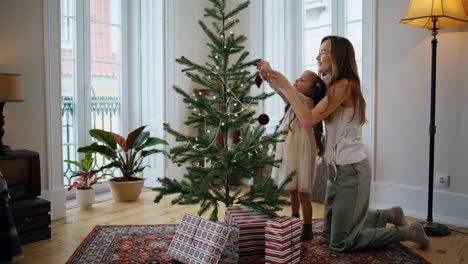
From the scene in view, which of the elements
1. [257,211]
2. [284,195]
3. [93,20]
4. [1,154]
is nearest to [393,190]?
[284,195]

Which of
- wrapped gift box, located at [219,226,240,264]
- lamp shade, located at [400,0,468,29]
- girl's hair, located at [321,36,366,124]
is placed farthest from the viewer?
lamp shade, located at [400,0,468,29]

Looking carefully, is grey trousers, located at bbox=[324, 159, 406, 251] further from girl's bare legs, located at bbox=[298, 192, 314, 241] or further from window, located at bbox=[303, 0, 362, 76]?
window, located at bbox=[303, 0, 362, 76]

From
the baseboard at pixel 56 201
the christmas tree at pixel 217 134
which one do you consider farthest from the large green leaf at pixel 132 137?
the christmas tree at pixel 217 134

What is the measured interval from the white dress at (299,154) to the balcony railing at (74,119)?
234cm

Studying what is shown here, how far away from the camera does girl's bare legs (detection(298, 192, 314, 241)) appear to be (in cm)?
272

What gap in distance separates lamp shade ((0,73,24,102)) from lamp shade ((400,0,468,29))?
265cm

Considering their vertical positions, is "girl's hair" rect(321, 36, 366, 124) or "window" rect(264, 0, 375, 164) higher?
"window" rect(264, 0, 375, 164)

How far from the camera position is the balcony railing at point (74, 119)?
413 centimetres

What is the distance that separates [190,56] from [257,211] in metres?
2.66

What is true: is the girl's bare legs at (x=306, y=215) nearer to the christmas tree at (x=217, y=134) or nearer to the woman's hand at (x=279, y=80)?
the christmas tree at (x=217, y=134)

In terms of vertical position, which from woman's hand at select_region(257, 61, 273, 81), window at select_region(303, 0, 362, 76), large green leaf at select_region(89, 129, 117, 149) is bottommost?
large green leaf at select_region(89, 129, 117, 149)

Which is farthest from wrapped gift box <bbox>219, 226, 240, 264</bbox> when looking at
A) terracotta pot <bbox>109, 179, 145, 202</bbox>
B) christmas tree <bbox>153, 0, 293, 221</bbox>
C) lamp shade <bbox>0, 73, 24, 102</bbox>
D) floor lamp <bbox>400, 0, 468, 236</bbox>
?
terracotta pot <bbox>109, 179, 145, 202</bbox>

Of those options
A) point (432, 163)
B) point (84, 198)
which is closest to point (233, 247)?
point (432, 163)

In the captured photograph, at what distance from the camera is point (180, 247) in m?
2.36
